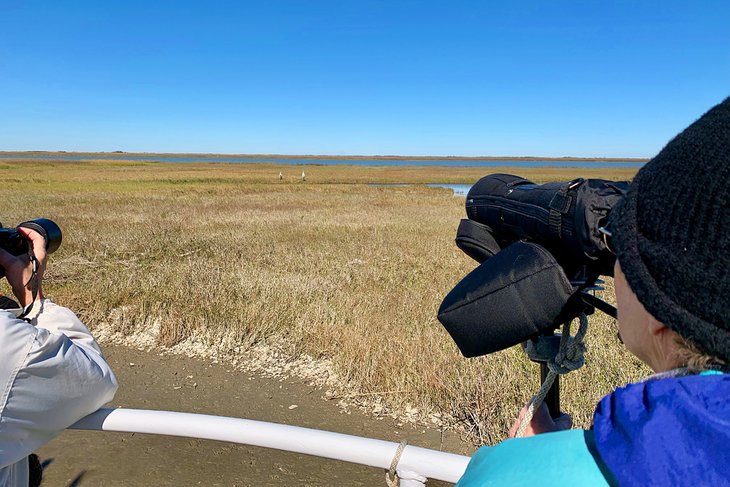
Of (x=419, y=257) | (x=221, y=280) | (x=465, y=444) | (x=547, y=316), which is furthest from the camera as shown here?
(x=419, y=257)

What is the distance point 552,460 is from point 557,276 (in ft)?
1.37

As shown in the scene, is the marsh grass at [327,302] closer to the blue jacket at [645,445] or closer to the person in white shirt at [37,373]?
the person in white shirt at [37,373]

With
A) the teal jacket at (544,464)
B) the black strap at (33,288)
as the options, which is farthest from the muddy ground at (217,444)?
the teal jacket at (544,464)

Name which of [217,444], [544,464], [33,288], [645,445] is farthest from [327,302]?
[645,445]

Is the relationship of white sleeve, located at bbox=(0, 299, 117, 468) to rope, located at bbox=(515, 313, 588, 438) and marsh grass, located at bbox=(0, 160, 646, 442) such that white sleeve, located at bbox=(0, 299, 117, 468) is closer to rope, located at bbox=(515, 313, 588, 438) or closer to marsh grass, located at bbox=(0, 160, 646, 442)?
rope, located at bbox=(515, 313, 588, 438)

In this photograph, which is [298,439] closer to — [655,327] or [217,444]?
[655,327]

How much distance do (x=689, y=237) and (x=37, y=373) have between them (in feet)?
4.13

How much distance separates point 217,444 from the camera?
2846mm

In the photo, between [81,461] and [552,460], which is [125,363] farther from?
[552,460]

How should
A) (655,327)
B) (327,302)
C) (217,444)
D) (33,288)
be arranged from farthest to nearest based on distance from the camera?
(327,302) → (217,444) → (33,288) → (655,327)

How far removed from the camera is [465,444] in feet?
10.0

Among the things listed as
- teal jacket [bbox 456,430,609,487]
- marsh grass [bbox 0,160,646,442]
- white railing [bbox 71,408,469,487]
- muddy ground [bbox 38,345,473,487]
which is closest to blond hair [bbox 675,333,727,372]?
teal jacket [bbox 456,430,609,487]

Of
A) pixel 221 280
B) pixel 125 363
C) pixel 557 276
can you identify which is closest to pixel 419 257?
pixel 221 280

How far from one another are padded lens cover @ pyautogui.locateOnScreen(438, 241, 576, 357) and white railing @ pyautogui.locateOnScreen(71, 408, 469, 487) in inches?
10.3
